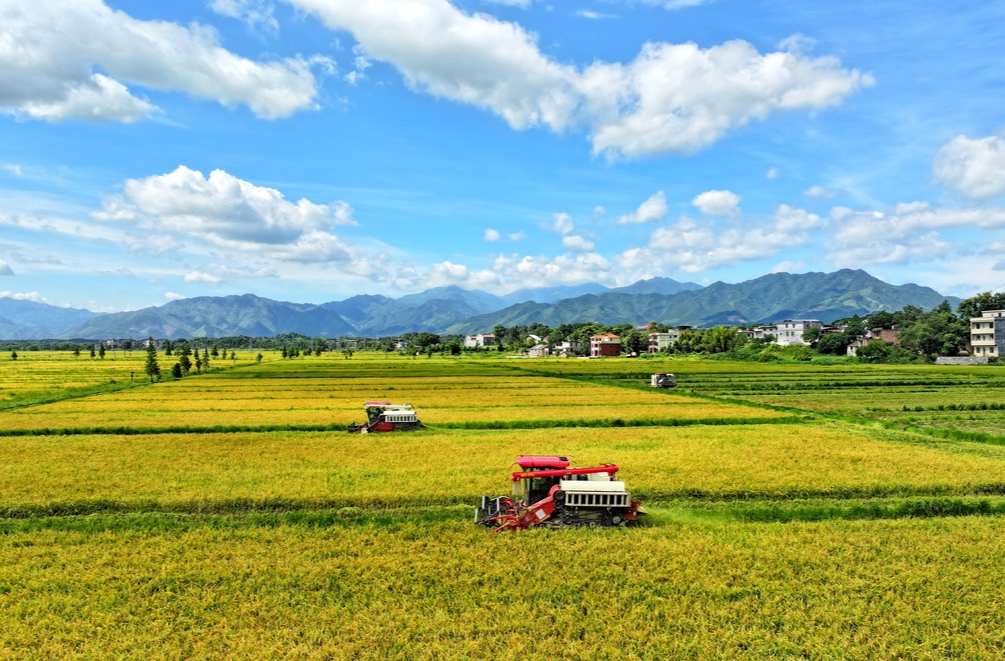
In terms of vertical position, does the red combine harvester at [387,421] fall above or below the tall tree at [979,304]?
below

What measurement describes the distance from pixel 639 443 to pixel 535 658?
686 inches

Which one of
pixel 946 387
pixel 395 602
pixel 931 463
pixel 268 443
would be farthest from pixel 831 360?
pixel 395 602

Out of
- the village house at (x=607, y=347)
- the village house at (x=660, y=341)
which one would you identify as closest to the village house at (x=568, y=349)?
the village house at (x=607, y=347)

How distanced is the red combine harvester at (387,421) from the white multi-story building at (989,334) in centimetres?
10683

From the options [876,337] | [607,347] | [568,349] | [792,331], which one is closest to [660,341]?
[568,349]

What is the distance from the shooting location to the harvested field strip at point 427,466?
1655cm

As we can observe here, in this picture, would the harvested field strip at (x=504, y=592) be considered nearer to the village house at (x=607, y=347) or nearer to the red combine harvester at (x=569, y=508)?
the red combine harvester at (x=569, y=508)

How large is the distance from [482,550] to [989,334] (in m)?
120

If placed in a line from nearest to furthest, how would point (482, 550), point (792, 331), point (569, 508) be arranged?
point (482, 550) → point (569, 508) → point (792, 331)

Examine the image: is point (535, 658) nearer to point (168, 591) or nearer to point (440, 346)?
point (168, 591)

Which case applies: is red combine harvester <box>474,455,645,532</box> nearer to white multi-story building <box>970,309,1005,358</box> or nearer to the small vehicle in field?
the small vehicle in field

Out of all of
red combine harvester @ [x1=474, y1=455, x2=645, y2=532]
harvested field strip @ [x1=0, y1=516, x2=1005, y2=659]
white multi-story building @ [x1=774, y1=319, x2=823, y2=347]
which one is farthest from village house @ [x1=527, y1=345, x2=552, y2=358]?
harvested field strip @ [x1=0, y1=516, x2=1005, y2=659]

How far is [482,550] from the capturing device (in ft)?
40.0

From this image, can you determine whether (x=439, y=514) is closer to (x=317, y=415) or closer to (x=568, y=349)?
(x=317, y=415)
